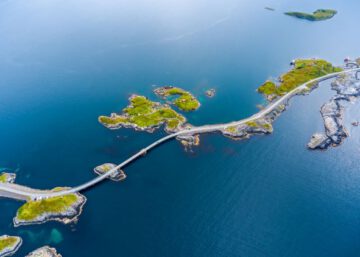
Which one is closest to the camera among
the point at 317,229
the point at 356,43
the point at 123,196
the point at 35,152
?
the point at 317,229

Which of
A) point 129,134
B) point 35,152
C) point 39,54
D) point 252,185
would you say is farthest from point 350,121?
point 39,54

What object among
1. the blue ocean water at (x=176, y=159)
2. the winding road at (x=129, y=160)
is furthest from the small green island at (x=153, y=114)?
the winding road at (x=129, y=160)

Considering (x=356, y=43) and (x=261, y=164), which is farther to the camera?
(x=356, y=43)

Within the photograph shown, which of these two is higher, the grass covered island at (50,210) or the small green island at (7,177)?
the small green island at (7,177)

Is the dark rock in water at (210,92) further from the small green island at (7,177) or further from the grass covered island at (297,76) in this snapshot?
the small green island at (7,177)

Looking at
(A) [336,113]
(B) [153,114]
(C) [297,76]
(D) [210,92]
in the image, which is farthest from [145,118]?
(C) [297,76]

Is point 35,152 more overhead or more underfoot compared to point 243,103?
more underfoot

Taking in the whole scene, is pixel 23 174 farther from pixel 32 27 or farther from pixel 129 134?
pixel 32 27
